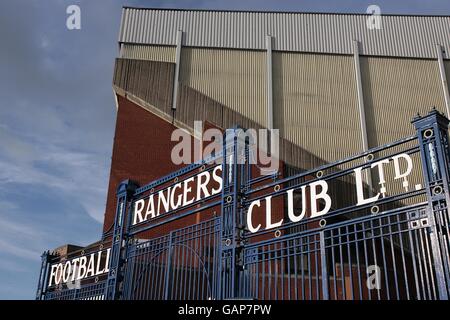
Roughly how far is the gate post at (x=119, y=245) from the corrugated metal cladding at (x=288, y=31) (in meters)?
22.9

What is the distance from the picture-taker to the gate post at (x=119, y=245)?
10.0m

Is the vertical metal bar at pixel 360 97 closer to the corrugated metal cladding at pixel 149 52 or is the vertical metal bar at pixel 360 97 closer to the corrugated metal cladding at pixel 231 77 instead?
the corrugated metal cladding at pixel 231 77

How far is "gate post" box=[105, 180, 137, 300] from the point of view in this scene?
1003 centimetres

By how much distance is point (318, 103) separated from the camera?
102 feet

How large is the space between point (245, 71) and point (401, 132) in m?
11.1

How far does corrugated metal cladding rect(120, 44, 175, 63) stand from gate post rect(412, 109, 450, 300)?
27.0 m

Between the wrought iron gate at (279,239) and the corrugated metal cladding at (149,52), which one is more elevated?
the corrugated metal cladding at (149,52)

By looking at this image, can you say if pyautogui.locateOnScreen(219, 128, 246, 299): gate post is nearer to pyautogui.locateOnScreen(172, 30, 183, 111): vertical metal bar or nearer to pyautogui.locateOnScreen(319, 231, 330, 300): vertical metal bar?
pyautogui.locateOnScreen(319, 231, 330, 300): vertical metal bar

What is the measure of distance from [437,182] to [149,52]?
2838cm

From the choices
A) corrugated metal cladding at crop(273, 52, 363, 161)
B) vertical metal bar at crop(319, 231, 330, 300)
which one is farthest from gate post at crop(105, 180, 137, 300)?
corrugated metal cladding at crop(273, 52, 363, 161)

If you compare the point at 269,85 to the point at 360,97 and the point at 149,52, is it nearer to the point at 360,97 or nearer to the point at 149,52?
the point at 360,97

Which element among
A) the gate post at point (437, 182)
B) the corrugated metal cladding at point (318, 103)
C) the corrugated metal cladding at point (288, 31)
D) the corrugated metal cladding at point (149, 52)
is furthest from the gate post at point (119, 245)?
the corrugated metal cladding at point (288, 31)
